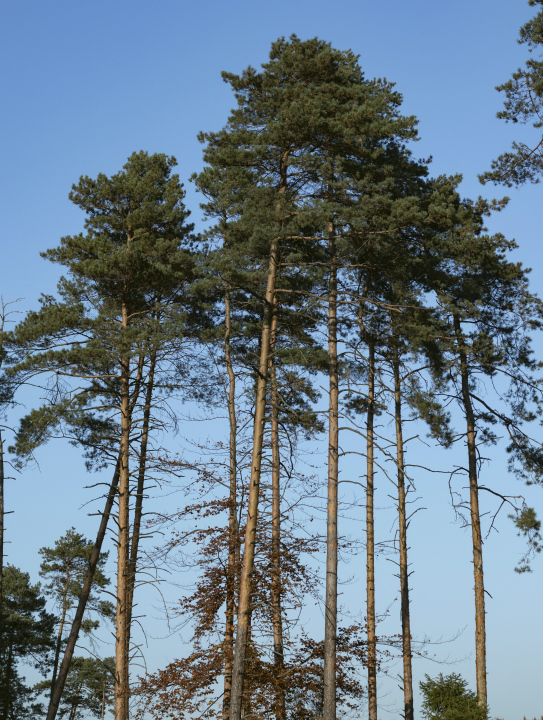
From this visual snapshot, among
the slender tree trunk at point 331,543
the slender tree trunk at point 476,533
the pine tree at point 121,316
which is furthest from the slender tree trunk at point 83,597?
the slender tree trunk at point 476,533

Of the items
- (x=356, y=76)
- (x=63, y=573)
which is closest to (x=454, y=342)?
(x=356, y=76)

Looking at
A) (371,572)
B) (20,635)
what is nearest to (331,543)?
(371,572)

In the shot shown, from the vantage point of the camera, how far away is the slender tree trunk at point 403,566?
1717 cm

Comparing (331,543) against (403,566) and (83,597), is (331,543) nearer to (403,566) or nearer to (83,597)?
(403,566)

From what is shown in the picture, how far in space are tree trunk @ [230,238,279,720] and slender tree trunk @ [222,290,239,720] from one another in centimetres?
300

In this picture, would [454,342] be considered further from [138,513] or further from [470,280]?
[138,513]

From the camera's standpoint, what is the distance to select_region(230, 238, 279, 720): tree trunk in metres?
12.7

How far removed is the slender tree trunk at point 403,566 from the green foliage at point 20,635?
1739 centimetres

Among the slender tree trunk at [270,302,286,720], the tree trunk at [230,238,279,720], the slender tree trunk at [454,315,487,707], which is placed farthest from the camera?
the slender tree trunk at [454,315,487,707]

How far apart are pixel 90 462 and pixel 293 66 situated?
10.5m

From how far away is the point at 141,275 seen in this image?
1811cm

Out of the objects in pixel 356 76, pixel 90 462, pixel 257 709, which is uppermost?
pixel 356 76

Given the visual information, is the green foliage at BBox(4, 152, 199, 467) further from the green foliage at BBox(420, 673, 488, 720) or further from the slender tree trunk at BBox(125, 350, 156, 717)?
the green foliage at BBox(420, 673, 488, 720)

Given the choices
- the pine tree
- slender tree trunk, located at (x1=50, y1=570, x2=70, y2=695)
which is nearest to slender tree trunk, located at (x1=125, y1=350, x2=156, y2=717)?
the pine tree
